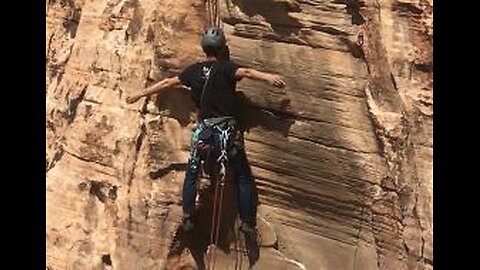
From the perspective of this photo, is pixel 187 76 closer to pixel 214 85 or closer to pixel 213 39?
pixel 214 85

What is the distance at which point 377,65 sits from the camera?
20.2 feet

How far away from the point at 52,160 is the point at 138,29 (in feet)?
5.03

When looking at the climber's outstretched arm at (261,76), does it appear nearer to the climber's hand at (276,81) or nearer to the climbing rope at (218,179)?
the climber's hand at (276,81)

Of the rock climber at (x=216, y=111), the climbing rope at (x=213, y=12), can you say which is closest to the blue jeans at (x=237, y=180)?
the rock climber at (x=216, y=111)

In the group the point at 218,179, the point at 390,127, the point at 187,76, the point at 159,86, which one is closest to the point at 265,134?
the point at 218,179

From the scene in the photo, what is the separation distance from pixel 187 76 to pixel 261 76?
0.62 meters

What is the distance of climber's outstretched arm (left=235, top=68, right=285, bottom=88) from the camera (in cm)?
635

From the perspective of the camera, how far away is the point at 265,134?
6.70m

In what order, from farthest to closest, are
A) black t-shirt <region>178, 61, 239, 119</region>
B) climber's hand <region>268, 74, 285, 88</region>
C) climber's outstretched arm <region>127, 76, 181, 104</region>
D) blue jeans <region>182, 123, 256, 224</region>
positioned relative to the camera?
1. climber's outstretched arm <region>127, 76, 181, 104</region>
2. blue jeans <region>182, 123, 256, 224</region>
3. black t-shirt <region>178, 61, 239, 119</region>
4. climber's hand <region>268, 74, 285, 88</region>

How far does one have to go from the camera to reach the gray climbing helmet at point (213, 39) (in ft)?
21.5

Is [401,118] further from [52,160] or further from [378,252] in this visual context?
[52,160]

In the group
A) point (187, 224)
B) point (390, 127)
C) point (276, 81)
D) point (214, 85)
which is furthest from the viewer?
point (187, 224)

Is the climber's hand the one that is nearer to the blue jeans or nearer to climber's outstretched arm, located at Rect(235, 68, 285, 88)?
climber's outstretched arm, located at Rect(235, 68, 285, 88)

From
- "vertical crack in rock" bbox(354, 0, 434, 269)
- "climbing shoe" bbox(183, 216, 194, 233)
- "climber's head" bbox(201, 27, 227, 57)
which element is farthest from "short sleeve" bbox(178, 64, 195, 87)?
"vertical crack in rock" bbox(354, 0, 434, 269)
